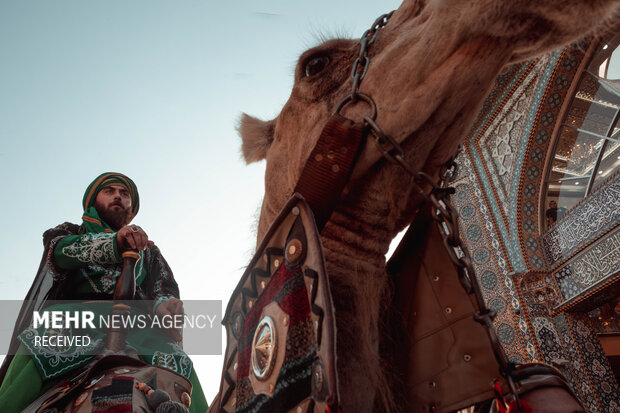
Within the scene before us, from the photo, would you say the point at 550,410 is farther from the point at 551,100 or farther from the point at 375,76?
the point at 551,100

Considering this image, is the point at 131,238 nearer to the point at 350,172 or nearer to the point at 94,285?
the point at 94,285

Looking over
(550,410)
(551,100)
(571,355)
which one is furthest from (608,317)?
(550,410)

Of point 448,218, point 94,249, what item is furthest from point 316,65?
point 94,249

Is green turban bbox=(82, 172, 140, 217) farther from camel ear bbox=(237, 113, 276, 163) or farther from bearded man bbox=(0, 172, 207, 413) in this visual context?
camel ear bbox=(237, 113, 276, 163)

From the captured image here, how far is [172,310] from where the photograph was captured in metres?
1.64

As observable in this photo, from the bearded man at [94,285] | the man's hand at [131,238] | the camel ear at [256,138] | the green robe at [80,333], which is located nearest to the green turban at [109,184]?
the bearded man at [94,285]

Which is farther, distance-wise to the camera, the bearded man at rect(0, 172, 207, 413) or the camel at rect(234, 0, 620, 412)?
the bearded man at rect(0, 172, 207, 413)

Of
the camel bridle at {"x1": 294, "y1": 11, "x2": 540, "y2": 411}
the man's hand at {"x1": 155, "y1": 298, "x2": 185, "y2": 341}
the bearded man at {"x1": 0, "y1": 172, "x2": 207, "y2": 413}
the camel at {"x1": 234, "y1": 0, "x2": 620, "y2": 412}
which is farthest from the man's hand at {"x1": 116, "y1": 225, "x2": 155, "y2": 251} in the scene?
the camel bridle at {"x1": 294, "y1": 11, "x2": 540, "y2": 411}

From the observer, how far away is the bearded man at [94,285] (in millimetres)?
1386

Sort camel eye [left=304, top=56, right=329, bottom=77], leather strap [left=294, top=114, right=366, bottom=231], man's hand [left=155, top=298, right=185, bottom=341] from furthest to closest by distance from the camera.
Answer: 1. man's hand [left=155, top=298, right=185, bottom=341]
2. camel eye [left=304, top=56, right=329, bottom=77]
3. leather strap [left=294, top=114, right=366, bottom=231]

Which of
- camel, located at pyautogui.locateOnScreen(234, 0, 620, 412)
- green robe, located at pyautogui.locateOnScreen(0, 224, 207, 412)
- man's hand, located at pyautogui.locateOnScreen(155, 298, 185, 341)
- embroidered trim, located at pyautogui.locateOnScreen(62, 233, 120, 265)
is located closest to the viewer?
camel, located at pyautogui.locateOnScreen(234, 0, 620, 412)

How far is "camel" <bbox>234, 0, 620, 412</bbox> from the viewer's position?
2.11ft

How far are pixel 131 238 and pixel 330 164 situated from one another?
959mm

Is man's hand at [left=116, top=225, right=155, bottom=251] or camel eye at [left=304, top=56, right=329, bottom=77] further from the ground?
camel eye at [left=304, top=56, right=329, bottom=77]
